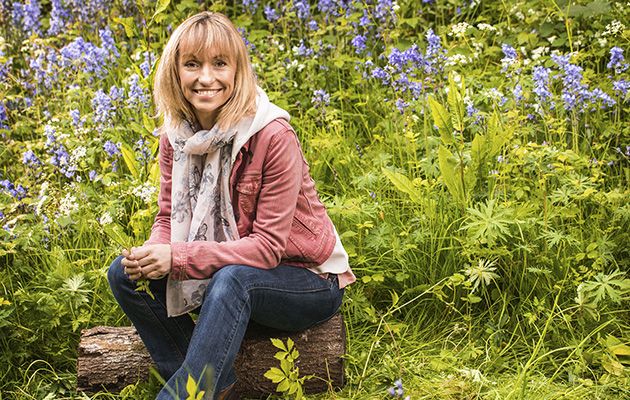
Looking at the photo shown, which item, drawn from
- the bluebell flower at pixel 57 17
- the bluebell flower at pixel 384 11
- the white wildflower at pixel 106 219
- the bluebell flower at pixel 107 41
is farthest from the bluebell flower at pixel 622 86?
the bluebell flower at pixel 57 17

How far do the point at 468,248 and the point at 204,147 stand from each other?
110 cm

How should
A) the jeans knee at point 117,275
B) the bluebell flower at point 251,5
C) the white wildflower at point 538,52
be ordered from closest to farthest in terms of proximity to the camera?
the jeans knee at point 117,275, the white wildflower at point 538,52, the bluebell flower at point 251,5

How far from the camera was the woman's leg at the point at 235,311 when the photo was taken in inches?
95.5

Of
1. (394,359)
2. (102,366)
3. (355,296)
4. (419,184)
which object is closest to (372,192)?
(419,184)

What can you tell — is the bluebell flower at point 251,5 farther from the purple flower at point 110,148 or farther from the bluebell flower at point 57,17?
the purple flower at point 110,148

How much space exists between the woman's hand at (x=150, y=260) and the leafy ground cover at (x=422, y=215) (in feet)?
0.48

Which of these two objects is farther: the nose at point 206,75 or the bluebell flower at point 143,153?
the bluebell flower at point 143,153

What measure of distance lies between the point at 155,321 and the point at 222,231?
14.6 inches

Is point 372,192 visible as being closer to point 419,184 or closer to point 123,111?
point 419,184

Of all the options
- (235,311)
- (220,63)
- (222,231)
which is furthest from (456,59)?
(235,311)

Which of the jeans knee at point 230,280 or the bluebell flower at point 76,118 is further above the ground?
the bluebell flower at point 76,118

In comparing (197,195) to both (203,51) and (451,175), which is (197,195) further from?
(451,175)

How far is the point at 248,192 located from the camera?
2635 millimetres

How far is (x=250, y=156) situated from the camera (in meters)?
2.62
